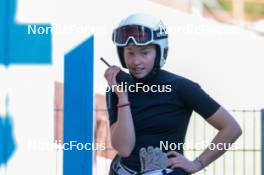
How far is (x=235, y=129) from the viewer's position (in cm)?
309

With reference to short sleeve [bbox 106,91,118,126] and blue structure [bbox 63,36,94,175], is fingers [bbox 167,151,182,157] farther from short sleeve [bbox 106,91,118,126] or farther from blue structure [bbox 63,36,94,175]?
blue structure [bbox 63,36,94,175]

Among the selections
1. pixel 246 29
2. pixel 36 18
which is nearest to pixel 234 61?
pixel 246 29

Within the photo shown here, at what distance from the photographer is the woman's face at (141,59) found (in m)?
3.13

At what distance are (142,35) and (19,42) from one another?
4.63 feet

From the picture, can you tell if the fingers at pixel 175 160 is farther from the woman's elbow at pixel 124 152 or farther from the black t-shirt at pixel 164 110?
the woman's elbow at pixel 124 152

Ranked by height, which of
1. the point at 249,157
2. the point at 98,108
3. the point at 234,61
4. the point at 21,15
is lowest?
the point at 249,157

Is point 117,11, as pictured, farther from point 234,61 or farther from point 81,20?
point 234,61

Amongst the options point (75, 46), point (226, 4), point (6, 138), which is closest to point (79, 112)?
point (75, 46)

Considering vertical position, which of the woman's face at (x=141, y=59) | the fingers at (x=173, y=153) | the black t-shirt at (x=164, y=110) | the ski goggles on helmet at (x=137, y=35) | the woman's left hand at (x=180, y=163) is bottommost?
the woman's left hand at (x=180, y=163)

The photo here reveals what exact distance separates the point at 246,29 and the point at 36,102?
141cm

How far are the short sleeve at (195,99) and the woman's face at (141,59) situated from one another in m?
0.18

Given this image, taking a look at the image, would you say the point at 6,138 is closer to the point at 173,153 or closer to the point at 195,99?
the point at 173,153

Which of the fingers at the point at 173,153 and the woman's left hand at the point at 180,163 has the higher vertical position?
the fingers at the point at 173,153

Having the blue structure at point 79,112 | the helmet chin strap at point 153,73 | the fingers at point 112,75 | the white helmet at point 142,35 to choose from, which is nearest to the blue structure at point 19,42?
the blue structure at point 79,112
